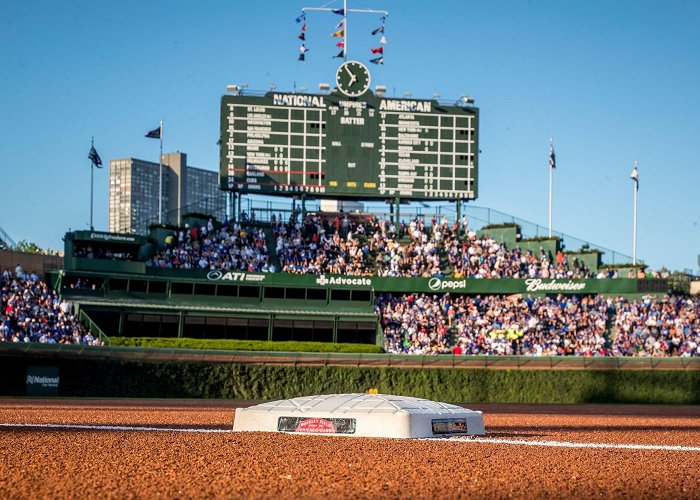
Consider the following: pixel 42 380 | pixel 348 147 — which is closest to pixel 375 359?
pixel 42 380

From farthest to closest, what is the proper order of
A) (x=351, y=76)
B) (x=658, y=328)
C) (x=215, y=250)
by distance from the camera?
(x=351, y=76)
(x=215, y=250)
(x=658, y=328)

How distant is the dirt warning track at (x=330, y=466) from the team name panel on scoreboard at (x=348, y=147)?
3839 cm

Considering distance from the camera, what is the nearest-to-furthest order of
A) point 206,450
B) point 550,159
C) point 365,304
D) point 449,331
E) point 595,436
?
point 206,450 → point 595,436 → point 449,331 → point 365,304 → point 550,159

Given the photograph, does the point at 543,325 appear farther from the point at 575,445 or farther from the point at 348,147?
the point at 575,445

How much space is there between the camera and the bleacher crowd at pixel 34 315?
38.1 metres

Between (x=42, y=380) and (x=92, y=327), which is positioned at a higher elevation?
(x=92, y=327)

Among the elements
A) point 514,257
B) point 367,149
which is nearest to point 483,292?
point 514,257

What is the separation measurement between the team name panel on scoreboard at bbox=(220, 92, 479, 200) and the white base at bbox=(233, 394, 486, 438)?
37.9 m

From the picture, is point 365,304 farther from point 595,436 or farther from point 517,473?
point 517,473

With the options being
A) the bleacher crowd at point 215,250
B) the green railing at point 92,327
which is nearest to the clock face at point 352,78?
the bleacher crowd at point 215,250

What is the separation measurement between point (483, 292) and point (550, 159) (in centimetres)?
1290

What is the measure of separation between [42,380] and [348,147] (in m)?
24.6

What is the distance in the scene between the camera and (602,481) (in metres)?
8.99

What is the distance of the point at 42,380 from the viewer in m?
34.7
